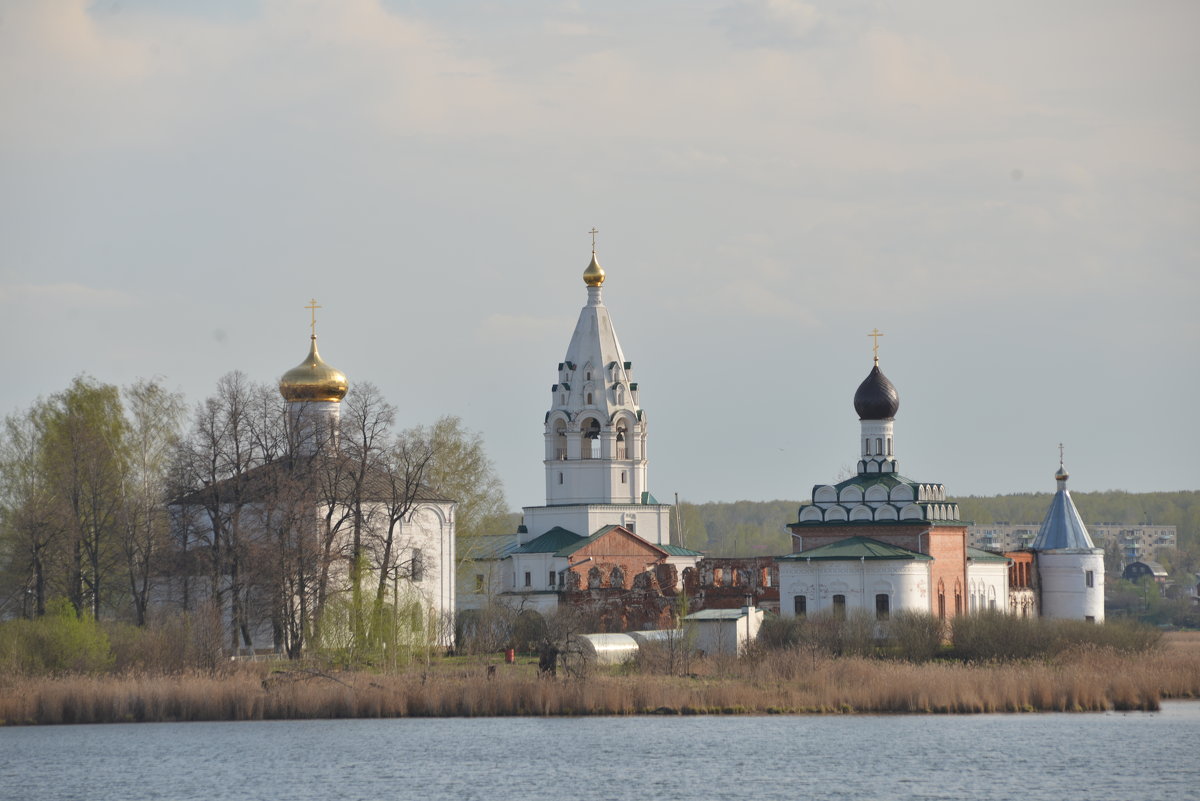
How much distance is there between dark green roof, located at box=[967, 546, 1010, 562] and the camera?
5094cm

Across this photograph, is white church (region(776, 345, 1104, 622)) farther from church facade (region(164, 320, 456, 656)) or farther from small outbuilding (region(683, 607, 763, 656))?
church facade (region(164, 320, 456, 656))

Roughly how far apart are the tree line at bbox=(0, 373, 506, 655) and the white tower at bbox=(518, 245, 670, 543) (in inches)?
320

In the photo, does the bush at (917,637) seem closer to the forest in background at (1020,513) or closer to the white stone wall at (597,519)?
the white stone wall at (597,519)

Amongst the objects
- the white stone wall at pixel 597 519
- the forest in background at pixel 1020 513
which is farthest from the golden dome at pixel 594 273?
the forest in background at pixel 1020 513

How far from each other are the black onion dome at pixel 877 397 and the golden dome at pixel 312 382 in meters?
12.6

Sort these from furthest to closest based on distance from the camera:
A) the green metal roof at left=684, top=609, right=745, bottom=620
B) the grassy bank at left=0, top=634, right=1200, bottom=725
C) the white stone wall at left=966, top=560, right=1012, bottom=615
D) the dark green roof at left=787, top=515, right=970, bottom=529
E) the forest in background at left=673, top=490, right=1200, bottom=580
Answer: the forest in background at left=673, top=490, right=1200, bottom=580, the white stone wall at left=966, top=560, right=1012, bottom=615, the dark green roof at left=787, top=515, right=970, bottom=529, the green metal roof at left=684, top=609, right=745, bottom=620, the grassy bank at left=0, top=634, right=1200, bottom=725

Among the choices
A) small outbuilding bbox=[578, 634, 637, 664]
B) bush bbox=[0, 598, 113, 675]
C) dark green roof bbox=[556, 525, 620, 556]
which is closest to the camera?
bush bbox=[0, 598, 113, 675]

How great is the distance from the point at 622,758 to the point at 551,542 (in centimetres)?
→ 2424

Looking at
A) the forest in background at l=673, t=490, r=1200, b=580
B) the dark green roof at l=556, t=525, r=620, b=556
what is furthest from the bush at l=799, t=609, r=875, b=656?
the forest in background at l=673, t=490, r=1200, b=580

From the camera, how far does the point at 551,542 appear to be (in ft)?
172

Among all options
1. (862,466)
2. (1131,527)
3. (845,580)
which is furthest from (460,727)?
(1131,527)

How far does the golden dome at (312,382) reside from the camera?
4772 cm

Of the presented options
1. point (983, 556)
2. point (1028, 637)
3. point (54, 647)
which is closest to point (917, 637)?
point (1028, 637)

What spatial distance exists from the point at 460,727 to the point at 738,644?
35.1 ft
